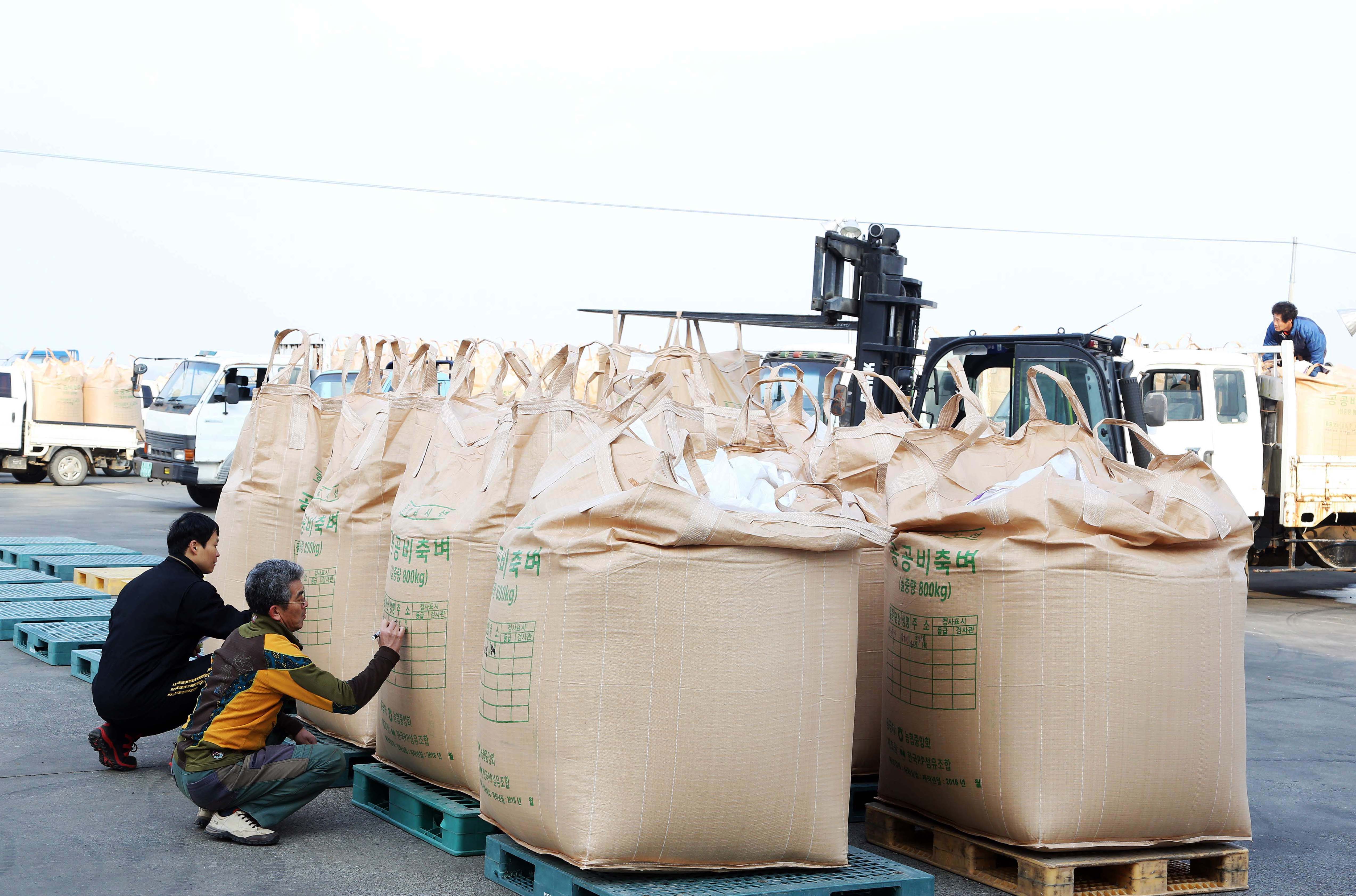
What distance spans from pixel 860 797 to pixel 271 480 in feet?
9.53

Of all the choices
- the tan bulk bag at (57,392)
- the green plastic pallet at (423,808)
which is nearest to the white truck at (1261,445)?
the green plastic pallet at (423,808)

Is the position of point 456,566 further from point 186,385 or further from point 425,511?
point 186,385

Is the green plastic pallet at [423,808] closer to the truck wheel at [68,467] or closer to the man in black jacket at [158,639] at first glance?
the man in black jacket at [158,639]

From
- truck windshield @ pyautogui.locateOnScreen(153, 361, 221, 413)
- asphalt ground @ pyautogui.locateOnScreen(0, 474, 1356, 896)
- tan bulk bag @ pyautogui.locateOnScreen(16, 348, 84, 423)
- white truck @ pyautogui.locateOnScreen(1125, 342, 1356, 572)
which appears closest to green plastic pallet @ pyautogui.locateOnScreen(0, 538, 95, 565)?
asphalt ground @ pyautogui.locateOnScreen(0, 474, 1356, 896)

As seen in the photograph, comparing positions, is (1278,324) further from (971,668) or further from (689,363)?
(971,668)

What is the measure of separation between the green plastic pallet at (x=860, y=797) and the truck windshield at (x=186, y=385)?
14.0 m

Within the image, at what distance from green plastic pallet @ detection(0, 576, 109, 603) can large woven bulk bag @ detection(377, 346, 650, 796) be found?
196 inches

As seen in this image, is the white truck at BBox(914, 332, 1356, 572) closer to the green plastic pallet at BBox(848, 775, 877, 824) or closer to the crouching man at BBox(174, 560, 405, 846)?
the green plastic pallet at BBox(848, 775, 877, 824)

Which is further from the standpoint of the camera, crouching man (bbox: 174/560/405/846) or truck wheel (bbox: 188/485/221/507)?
truck wheel (bbox: 188/485/221/507)

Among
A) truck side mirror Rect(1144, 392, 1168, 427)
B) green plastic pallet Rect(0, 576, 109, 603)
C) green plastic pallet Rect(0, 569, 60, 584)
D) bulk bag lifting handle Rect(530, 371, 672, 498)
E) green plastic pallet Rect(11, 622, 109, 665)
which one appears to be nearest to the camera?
bulk bag lifting handle Rect(530, 371, 672, 498)

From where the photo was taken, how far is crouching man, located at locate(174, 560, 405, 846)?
13.5 feet

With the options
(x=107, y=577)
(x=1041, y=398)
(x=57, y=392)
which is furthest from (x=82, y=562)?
(x=57, y=392)

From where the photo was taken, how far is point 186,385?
17031 millimetres

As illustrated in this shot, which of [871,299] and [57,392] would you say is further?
[57,392]
